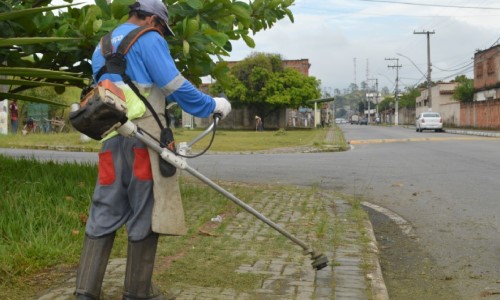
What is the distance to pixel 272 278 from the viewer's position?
4.16m

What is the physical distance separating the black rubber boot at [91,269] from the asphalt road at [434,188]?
2.52 m

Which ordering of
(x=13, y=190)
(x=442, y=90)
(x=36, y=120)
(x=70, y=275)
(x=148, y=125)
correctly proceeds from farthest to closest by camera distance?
(x=442, y=90)
(x=36, y=120)
(x=13, y=190)
(x=70, y=275)
(x=148, y=125)

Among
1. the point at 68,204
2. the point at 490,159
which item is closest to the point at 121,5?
the point at 68,204

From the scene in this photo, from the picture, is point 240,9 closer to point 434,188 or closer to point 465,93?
point 434,188

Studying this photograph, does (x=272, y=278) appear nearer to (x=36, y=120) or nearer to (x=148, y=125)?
(x=148, y=125)

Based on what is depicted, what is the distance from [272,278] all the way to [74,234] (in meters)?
1.68

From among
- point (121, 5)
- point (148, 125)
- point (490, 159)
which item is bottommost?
point (490, 159)

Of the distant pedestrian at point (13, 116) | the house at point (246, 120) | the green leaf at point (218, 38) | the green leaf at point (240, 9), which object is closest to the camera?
the green leaf at point (218, 38)

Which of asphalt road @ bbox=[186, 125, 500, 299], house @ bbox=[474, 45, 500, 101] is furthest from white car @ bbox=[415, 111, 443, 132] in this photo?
asphalt road @ bbox=[186, 125, 500, 299]

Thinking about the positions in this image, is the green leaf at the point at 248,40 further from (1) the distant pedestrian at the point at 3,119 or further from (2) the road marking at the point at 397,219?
(1) the distant pedestrian at the point at 3,119

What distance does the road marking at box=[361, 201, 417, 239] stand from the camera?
6497mm

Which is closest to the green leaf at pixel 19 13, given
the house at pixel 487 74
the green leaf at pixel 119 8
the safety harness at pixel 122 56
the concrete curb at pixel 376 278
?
the green leaf at pixel 119 8

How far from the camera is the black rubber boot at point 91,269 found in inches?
132

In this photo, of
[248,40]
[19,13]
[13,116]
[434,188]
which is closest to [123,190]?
[19,13]
